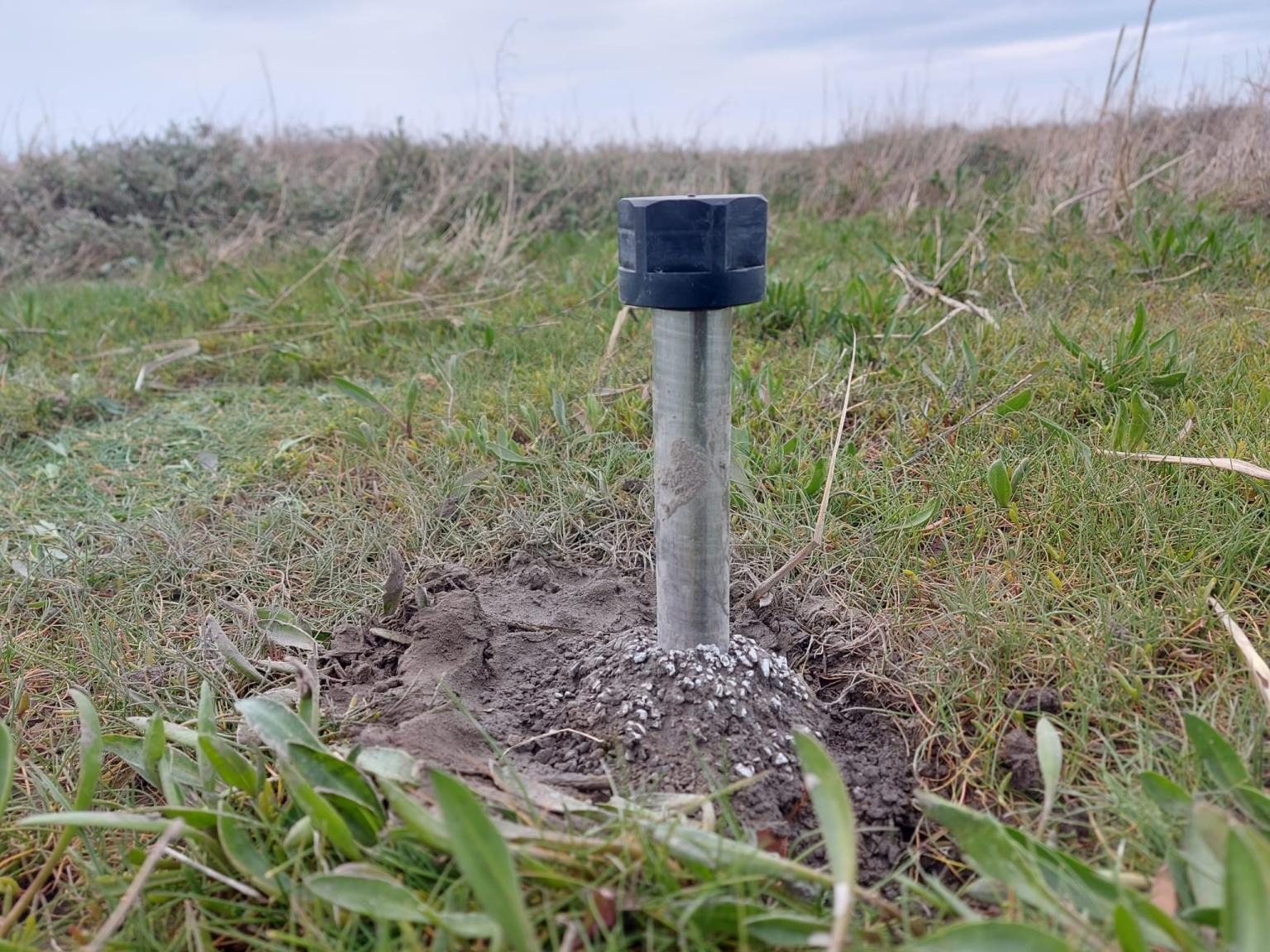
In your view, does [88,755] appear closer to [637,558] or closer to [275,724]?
[275,724]

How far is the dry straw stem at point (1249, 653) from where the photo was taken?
144 centimetres

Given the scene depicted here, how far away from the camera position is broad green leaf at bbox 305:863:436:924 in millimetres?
1063

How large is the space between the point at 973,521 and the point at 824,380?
0.83m

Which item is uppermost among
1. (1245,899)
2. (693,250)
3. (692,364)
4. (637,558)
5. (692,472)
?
(693,250)

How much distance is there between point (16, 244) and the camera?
22.6 ft

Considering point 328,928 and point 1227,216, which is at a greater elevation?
point 1227,216

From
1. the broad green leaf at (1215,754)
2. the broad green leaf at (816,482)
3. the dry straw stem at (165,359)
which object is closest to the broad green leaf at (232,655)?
the broad green leaf at (816,482)

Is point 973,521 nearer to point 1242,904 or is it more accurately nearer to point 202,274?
point 1242,904

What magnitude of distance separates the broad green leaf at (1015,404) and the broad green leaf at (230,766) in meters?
1.92

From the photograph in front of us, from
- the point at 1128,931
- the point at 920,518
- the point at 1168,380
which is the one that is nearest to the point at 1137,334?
the point at 1168,380

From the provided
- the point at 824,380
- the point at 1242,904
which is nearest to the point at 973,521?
the point at 824,380

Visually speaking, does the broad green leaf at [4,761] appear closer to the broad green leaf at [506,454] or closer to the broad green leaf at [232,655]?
the broad green leaf at [232,655]

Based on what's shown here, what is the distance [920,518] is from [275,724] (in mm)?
1331

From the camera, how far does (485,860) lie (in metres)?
1.01
